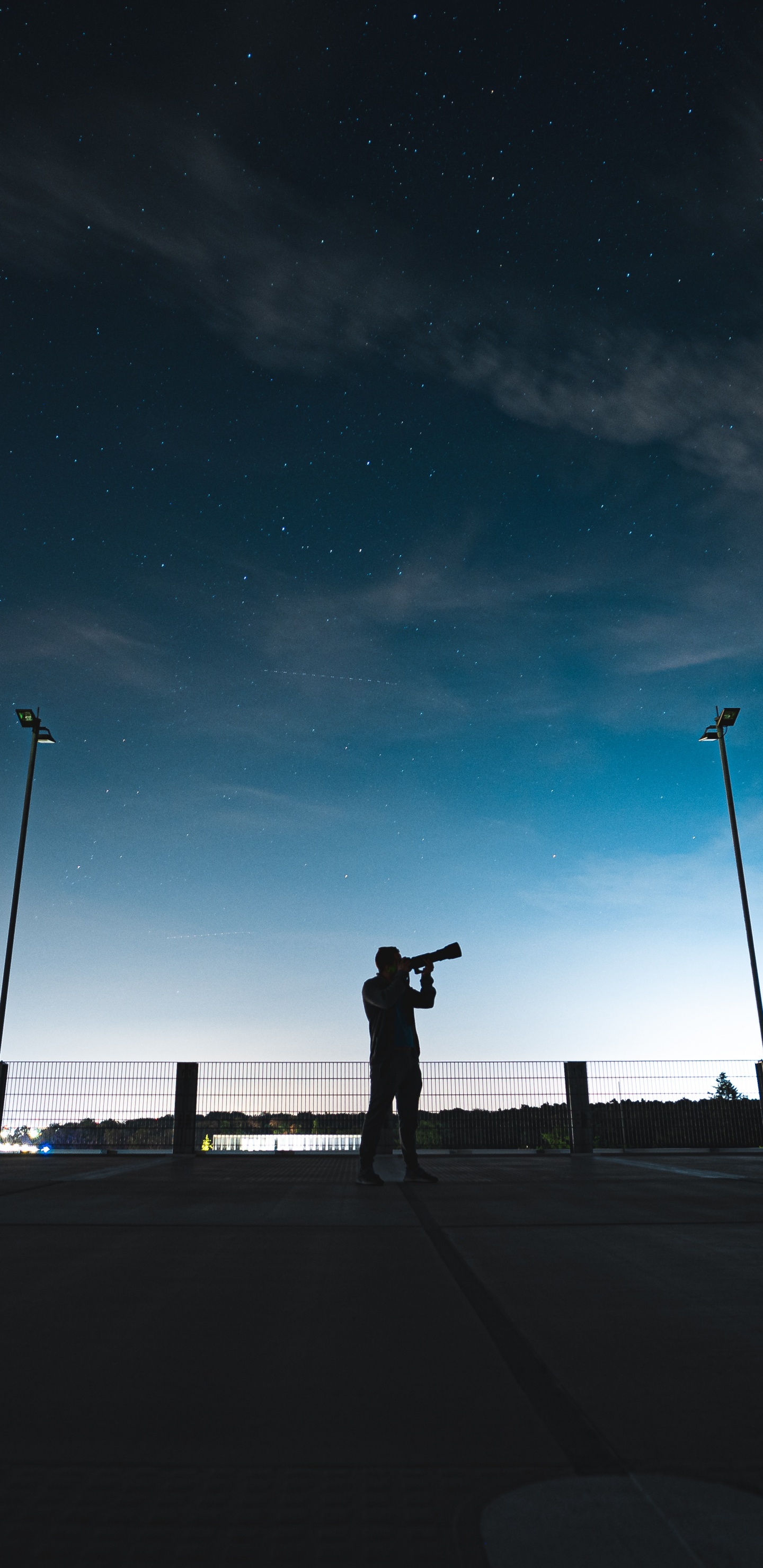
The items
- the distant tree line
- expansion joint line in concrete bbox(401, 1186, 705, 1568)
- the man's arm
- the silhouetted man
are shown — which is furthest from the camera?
the distant tree line

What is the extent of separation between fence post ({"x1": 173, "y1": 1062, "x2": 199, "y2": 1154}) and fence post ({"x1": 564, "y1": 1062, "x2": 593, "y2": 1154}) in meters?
6.68

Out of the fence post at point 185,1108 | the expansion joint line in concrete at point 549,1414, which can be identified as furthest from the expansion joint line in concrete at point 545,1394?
the fence post at point 185,1108

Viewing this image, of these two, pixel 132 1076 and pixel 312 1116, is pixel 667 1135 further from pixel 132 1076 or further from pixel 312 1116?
pixel 132 1076

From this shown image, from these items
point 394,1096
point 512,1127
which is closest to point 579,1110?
point 512,1127

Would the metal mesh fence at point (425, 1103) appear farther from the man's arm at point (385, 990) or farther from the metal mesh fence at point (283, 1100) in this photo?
the man's arm at point (385, 990)

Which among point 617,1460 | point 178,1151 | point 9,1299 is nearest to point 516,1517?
point 617,1460

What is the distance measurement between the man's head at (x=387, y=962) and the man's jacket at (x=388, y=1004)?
0.06 metres

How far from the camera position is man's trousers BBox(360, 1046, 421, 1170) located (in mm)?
6945

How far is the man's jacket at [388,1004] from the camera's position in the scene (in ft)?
22.1

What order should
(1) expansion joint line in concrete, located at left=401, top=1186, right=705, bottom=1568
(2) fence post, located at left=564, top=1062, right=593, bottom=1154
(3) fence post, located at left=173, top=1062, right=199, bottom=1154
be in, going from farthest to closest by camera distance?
(2) fence post, located at left=564, top=1062, right=593, bottom=1154
(3) fence post, located at left=173, top=1062, right=199, bottom=1154
(1) expansion joint line in concrete, located at left=401, top=1186, right=705, bottom=1568

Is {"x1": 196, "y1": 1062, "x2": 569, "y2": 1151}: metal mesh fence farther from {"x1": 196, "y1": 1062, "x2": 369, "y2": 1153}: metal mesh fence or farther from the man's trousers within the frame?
the man's trousers

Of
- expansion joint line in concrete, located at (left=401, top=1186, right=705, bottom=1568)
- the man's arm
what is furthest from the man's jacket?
expansion joint line in concrete, located at (left=401, top=1186, right=705, bottom=1568)

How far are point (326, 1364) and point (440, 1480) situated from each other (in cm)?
73

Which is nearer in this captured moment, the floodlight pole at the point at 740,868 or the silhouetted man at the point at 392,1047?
the silhouetted man at the point at 392,1047
